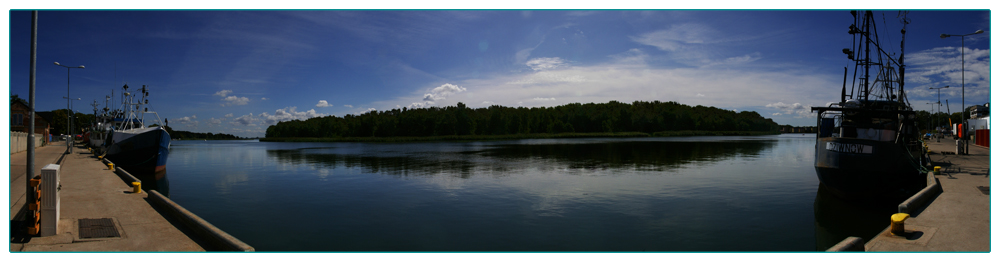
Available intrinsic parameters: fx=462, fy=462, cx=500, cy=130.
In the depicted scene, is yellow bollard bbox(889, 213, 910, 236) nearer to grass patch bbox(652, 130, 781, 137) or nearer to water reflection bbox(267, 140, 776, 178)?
water reflection bbox(267, 140, 776, 178)

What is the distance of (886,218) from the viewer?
11719 mm

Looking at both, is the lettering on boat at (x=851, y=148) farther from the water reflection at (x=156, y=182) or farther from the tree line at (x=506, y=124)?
the tree line at (x=506, y=124)

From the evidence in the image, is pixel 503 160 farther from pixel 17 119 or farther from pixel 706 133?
pixel 706 133

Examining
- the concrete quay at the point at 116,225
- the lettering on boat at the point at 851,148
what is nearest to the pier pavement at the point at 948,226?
the lettering on boat at the point at 851,148

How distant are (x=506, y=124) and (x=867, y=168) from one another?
378 ft

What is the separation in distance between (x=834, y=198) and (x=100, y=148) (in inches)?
1904

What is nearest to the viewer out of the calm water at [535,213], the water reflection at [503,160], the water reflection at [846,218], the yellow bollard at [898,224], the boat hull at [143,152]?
the yellow bollard at [898,224]

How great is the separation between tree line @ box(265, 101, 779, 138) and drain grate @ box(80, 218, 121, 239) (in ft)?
376

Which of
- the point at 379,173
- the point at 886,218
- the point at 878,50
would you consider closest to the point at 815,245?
the point at 886,218

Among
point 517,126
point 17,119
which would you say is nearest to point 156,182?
point 17,119

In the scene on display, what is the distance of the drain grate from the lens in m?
7.74

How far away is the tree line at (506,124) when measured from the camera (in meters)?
126

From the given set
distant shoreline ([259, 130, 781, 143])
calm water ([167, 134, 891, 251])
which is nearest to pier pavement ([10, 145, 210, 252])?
calm water ([167, 134, 891, 251])

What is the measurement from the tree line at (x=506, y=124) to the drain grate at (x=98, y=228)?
11468 centimetres
